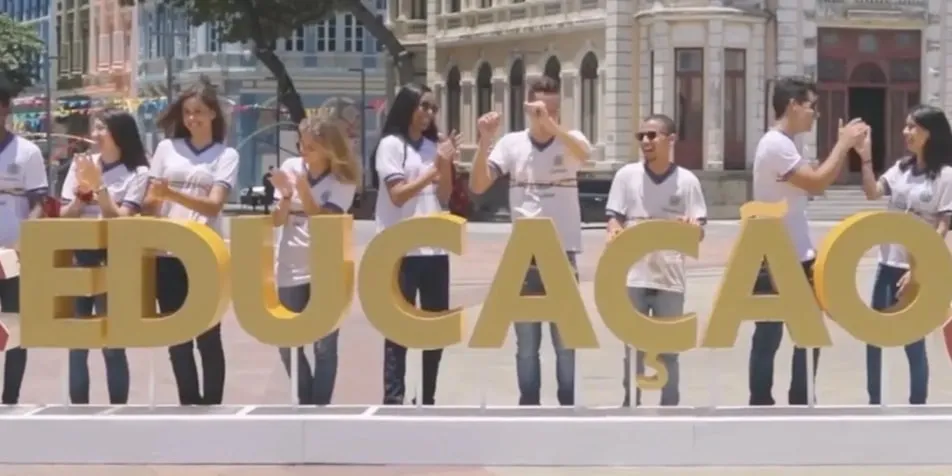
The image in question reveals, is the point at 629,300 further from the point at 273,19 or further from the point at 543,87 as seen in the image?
the point at 273,19

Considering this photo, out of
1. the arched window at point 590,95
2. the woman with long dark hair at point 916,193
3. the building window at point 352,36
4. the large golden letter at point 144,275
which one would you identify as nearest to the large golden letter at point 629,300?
the woman with long dark hair at point 916,193

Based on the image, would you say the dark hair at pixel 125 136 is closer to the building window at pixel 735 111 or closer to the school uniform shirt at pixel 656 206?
the school uniform shirt at pixel 656 206

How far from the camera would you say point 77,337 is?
8.55 m

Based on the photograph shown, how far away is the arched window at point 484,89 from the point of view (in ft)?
165

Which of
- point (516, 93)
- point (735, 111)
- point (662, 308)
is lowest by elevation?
point (662, 308)

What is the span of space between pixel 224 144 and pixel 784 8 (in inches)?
1375

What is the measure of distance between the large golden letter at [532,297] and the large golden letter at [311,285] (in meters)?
0.74

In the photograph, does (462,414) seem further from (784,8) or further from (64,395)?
(784,8)

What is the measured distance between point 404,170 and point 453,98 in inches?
1743

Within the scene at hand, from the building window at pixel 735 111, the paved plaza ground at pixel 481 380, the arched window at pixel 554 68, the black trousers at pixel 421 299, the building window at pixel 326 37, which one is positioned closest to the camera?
the paved plaza ground at pixel 481 380

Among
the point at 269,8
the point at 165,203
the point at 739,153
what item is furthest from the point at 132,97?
the point at 165,203

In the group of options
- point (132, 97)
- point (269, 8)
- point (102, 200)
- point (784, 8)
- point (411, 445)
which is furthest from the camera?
point (132, 97)

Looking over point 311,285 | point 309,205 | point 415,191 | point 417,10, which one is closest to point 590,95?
point 417,10

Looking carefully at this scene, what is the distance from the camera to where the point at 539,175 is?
9.09 metres
